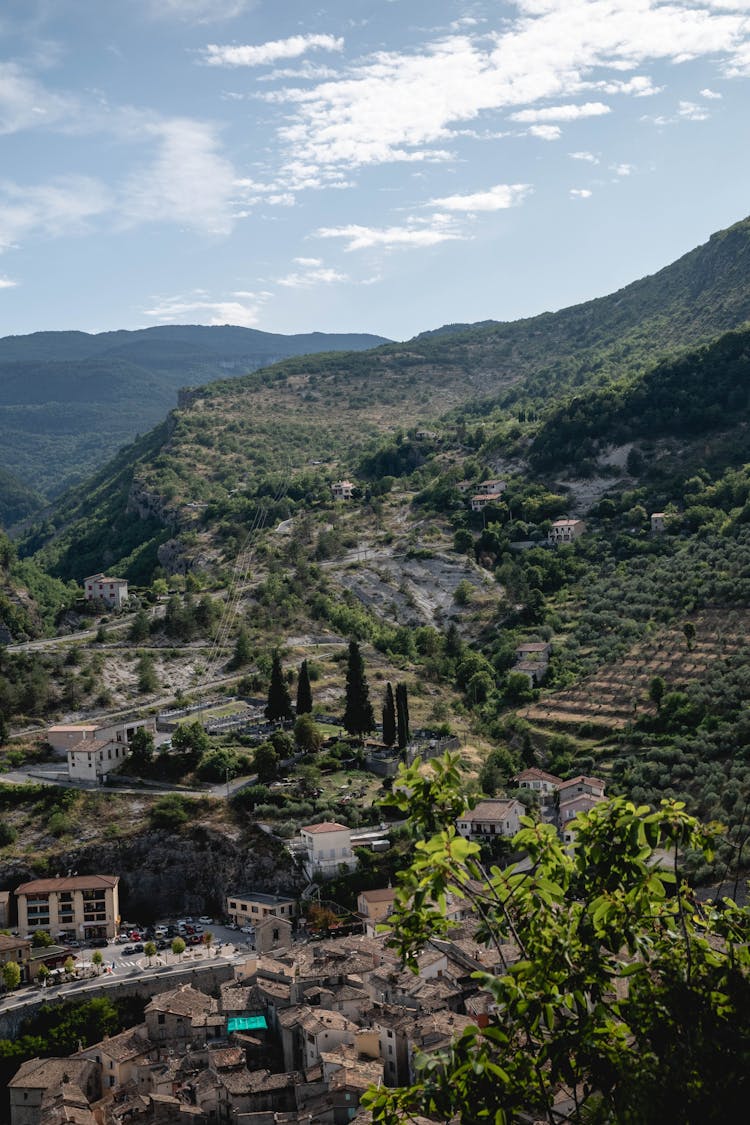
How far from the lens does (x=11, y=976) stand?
34562 millimetres

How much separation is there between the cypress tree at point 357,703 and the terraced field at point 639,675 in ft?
26.6

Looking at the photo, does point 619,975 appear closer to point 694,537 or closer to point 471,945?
point 471,945

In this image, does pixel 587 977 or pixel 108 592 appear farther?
pixel 108 592

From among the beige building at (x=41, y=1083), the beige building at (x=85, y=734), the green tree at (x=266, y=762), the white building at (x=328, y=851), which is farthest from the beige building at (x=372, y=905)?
the beige building at (x=85, y=734)

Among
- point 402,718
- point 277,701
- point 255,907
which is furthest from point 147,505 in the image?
point 255,907

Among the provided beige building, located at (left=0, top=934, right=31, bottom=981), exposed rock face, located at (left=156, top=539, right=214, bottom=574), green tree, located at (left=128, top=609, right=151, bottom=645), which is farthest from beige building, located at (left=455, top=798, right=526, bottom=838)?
exposed rock face, located at (left=156, top=539, right=214, bottom=574)

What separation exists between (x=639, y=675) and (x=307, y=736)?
1608cm

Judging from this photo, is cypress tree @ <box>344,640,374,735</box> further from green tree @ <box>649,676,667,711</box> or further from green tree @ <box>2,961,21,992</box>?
green tree @ <box>2,961,21,992</box>

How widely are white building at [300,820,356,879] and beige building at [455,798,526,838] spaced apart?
4.18 metres

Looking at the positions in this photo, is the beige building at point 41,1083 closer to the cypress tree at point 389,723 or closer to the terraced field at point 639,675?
the cypress tree at point 389,723

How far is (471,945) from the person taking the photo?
1341 inches

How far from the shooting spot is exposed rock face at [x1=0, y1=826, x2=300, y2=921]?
134ft

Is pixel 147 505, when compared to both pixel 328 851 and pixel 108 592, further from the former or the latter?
pixel 328 851

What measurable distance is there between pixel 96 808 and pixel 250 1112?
19899 mm
